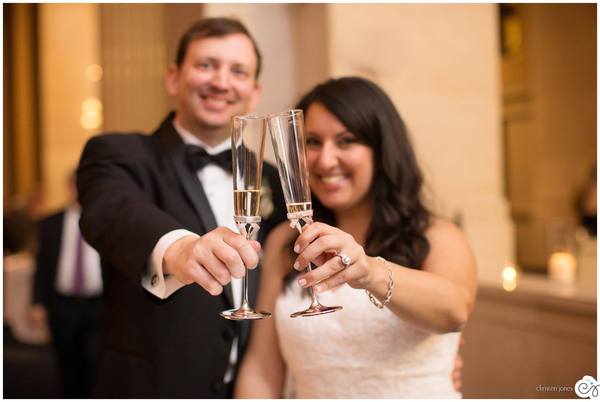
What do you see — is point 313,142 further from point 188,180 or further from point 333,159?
point 188,180

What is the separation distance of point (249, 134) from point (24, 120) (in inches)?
458

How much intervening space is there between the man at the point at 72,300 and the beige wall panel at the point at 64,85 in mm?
5969

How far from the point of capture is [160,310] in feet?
6.99

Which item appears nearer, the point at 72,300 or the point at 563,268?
the point at 563,268

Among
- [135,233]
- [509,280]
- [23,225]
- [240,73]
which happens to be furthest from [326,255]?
[23,225]

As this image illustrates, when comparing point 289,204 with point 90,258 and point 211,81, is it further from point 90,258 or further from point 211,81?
point 90,258

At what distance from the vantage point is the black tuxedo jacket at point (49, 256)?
16.7 ft

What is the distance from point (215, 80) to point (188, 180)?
366mm

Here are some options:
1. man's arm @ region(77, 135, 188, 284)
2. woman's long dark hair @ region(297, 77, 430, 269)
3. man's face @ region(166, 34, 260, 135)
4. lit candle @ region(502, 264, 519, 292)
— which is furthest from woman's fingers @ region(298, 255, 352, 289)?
lit candle @ region(502, 264, 519, 292)

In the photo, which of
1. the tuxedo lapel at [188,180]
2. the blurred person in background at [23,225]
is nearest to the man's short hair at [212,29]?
Result: the tuxedo lapel at [188,180]


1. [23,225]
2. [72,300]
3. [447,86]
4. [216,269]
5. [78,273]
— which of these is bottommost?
[72,300]

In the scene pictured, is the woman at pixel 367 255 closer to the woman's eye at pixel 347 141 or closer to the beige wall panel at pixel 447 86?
the woman's eye at pixel 347 141

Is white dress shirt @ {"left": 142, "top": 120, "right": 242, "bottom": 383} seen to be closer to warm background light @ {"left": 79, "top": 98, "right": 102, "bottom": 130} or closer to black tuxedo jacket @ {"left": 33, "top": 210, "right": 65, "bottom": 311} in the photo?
black tuxedo jacket @ {"left": 33, "top": 210, "right": 65, "bottom": 311}

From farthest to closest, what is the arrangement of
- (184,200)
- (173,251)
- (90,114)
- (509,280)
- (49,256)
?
1. (90,114)
2. (49,256)
3. (509,280)
4. (184,200)
5. (173,251)
